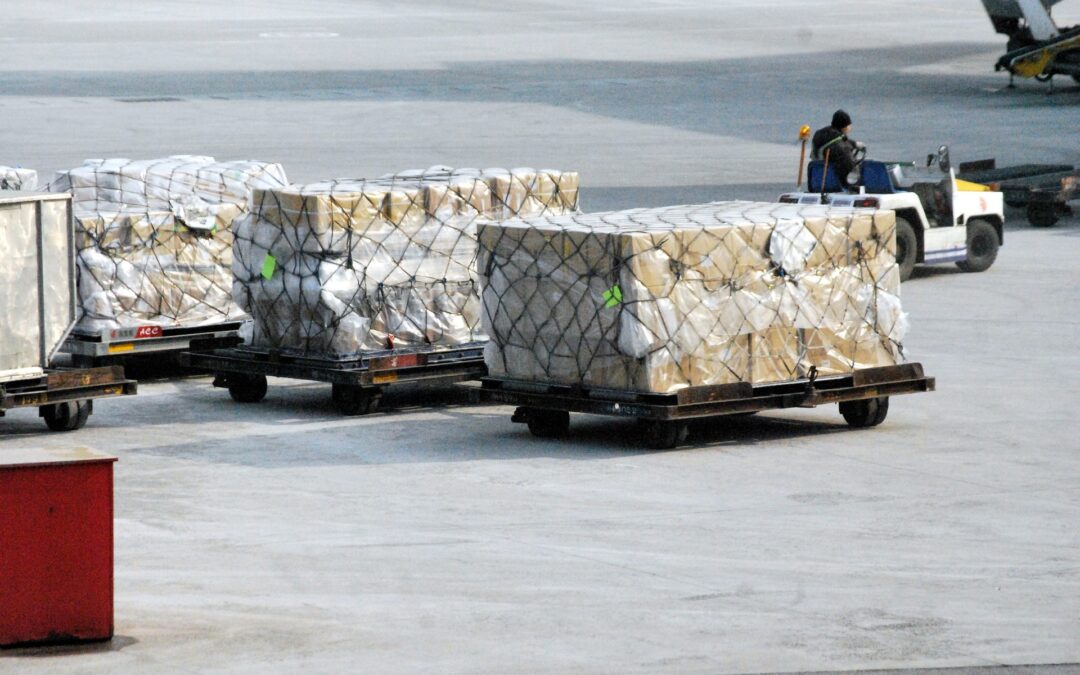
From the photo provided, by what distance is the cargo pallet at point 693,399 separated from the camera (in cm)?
1455

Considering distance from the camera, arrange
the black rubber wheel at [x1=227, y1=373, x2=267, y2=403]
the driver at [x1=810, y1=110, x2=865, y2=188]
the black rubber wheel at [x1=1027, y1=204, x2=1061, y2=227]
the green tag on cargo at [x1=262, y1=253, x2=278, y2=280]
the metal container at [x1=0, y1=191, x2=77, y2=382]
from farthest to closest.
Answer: the black rubber wheel at [x1=1027, y1=204, x2=1061, y2=227] → the driver at [x1=810, y1=110, x2=865, y2=188] → the black rubber wheel at [x1=227, y1=373, x2=267, y2=403] → the green tag on cargo at [x1=262, y1=253, x2=278, y2=280] → the metal container at [x1=0, y1=191, x2=77, y2=382]

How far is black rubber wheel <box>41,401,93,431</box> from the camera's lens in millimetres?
15719

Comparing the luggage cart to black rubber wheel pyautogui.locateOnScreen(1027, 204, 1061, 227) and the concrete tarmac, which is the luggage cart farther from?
the concrete tarmac

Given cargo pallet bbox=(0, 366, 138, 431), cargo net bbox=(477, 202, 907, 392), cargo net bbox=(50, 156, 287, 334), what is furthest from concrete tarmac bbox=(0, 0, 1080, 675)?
cargo net bbox=(50, 156, 287, 334)

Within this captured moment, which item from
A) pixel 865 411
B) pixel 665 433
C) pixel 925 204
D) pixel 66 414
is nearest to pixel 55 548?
pixel 665 433

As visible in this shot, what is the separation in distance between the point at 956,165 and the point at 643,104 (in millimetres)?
12335

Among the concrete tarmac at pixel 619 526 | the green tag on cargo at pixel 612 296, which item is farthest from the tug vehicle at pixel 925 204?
the green tag on cargo at pixel 612 296

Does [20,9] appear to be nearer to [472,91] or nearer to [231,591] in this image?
[472,91]

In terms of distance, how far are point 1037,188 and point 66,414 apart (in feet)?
57.3

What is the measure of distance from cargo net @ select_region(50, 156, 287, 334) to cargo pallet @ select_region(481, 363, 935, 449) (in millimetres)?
4014

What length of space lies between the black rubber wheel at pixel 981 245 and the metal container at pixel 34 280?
1325cm

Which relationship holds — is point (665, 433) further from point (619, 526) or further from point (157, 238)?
point (157, 238)

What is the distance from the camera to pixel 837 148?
22719 millimetres

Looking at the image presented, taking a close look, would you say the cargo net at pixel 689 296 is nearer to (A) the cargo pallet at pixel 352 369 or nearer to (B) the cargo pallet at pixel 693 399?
(B) the cargo pallet at pixel 693 399
